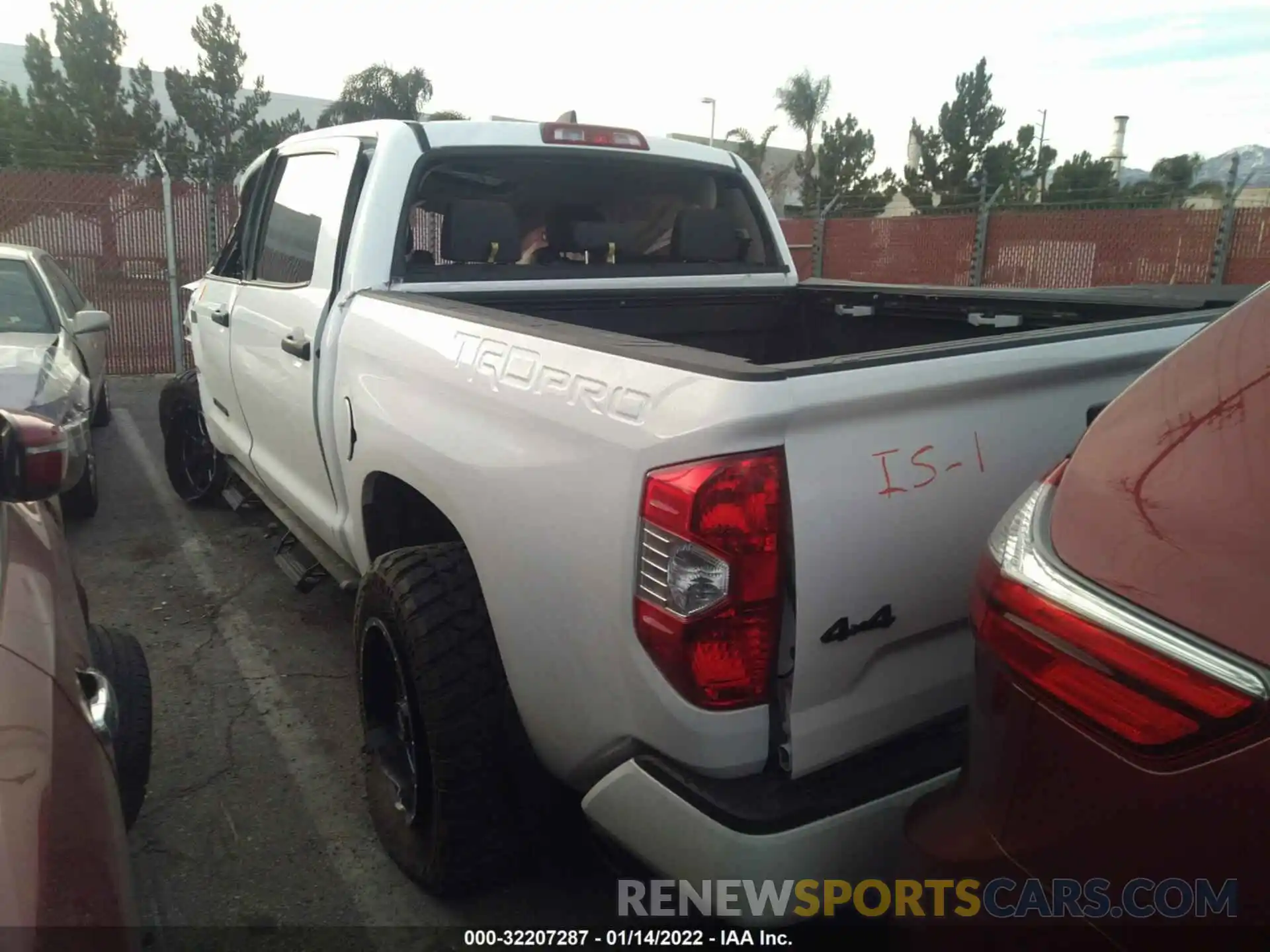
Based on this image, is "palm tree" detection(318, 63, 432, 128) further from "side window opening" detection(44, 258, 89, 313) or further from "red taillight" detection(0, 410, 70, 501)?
"red taillight" detection(0, 410, 70, 501)

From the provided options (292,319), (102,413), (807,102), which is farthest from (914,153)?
(292,319)

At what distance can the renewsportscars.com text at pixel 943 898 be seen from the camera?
110 cm

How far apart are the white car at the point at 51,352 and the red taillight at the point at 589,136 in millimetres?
2450

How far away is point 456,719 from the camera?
7.48ft

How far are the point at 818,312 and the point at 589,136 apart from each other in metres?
1.16

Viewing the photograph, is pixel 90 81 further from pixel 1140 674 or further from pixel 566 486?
pixel 1140 674

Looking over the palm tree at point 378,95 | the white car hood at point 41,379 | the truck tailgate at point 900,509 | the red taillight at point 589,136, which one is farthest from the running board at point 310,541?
the palm tree at point 378,95

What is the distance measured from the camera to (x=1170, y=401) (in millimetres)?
1304

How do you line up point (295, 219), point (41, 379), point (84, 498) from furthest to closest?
1. point (84, 498)
2. point (41, 379)
3. point (295, 219)

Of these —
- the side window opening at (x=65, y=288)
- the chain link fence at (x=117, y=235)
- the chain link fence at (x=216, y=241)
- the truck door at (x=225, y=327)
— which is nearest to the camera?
the truck door at (x=225, y=327)

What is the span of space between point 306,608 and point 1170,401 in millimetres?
4034

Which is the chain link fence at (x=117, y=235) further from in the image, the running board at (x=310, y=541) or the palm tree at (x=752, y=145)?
the palm tree at (x=752, y=145)

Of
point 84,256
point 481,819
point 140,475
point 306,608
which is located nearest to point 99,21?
point 84,256

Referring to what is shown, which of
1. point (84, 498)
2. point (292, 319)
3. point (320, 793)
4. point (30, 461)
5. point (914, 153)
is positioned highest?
Answer: point (914, 153)
